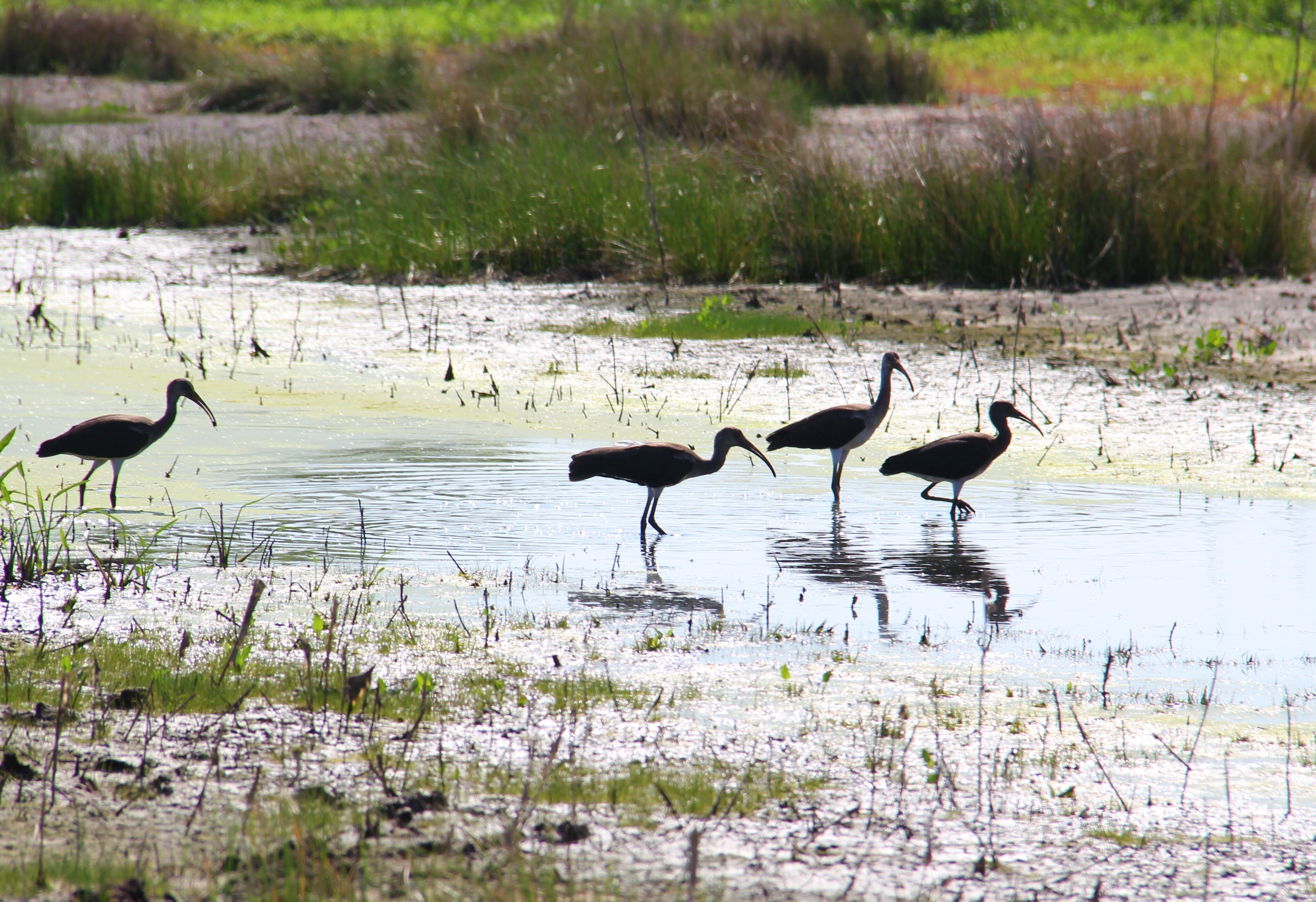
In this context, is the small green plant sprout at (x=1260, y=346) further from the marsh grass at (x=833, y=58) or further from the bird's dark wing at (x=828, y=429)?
the marsh grass at (x=833, y=58)

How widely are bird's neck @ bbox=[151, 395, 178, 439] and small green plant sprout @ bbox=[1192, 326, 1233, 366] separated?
7018 mm

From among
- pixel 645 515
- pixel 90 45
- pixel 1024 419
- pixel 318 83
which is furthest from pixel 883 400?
pixel 90 45

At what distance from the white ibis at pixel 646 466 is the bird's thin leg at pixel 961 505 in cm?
129

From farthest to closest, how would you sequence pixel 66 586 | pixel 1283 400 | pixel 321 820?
pixel 1283 400, pixel 66 586, pixel 321 820

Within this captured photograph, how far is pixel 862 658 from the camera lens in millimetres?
5145

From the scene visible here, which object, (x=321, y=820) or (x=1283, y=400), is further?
(x=1283, y=400)

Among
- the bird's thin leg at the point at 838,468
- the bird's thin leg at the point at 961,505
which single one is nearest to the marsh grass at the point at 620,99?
the bird's thin leg at the point at 838,468

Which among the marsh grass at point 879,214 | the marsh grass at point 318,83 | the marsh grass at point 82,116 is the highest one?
the marsh grass at point 318,83

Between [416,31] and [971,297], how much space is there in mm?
26958

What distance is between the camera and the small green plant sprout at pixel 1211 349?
1084 cm

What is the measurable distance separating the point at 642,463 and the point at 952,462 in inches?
64.2

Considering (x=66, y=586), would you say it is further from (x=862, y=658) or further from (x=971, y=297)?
(x=971, y=297)

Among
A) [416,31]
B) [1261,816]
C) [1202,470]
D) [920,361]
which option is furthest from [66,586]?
[416,31]

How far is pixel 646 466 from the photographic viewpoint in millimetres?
7141
